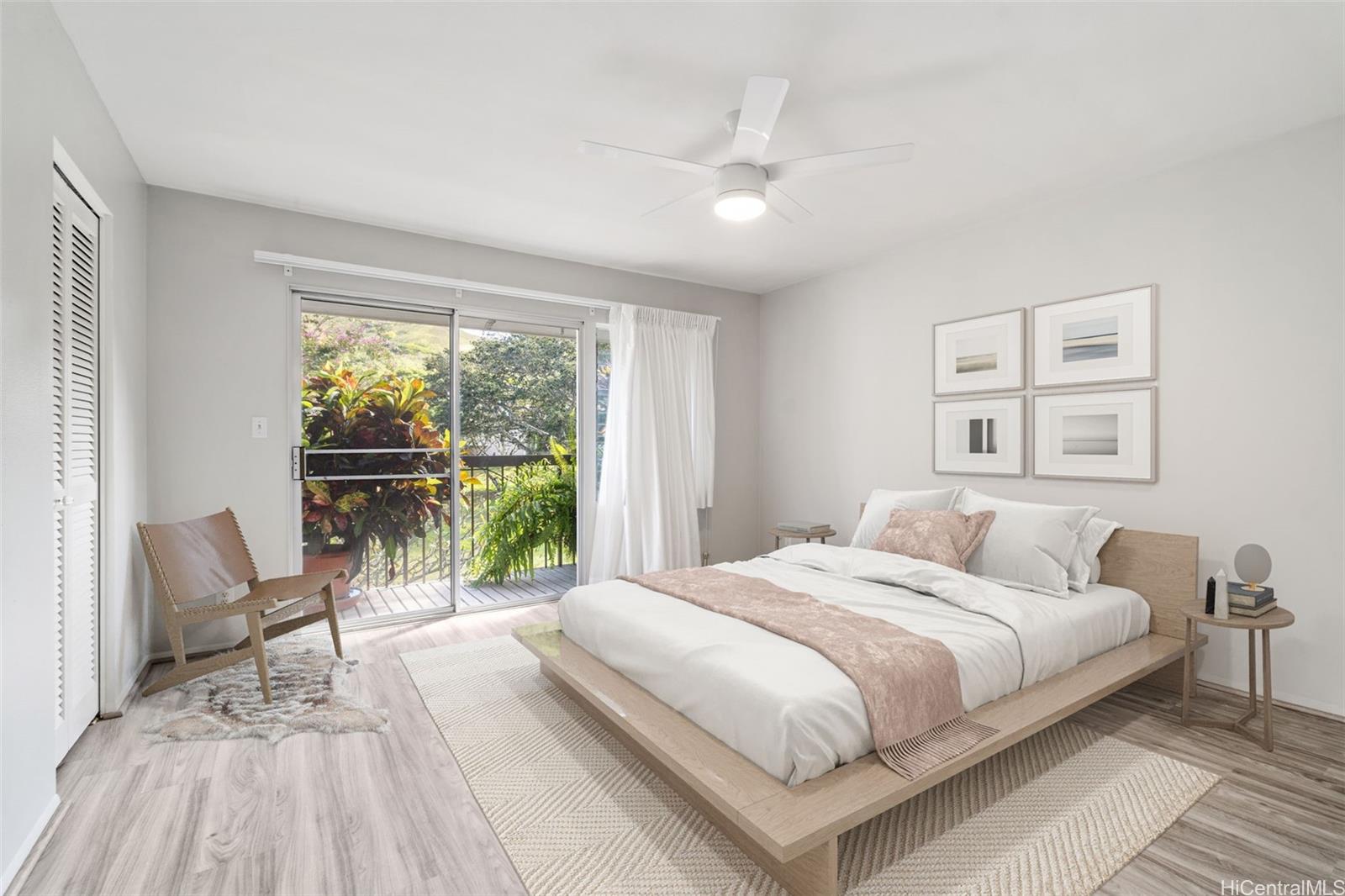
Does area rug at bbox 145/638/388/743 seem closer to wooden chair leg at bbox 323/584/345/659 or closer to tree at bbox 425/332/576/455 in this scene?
wooden chair leg at bbox 323/584/345/659

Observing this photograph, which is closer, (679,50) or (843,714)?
(843,714)

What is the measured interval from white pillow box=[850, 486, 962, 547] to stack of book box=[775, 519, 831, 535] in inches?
28.1

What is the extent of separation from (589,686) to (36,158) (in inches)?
97.7

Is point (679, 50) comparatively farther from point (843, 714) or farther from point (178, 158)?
point (178, 158)

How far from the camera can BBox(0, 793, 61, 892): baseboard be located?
164cm

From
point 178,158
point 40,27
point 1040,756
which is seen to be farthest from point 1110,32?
point 178,158

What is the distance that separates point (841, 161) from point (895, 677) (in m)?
1.86

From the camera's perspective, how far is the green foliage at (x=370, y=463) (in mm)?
3854

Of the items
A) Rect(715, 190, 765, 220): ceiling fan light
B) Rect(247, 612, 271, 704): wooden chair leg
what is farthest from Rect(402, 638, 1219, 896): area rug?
Rect(715, 190, 765, 220): ceiling fan light

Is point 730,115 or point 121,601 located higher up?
point 730,115

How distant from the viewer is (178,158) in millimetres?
2992

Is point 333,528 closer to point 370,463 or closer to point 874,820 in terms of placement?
point 370,463

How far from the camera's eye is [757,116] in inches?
85.9

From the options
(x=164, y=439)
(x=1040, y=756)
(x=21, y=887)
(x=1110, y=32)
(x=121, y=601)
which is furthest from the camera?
(x=164, y=439)
